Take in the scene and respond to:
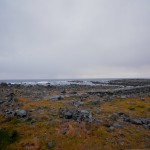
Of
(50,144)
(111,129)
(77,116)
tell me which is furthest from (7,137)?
(111,129)

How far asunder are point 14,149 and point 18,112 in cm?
819

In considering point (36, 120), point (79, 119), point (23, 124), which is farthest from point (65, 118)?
point (23, 124)

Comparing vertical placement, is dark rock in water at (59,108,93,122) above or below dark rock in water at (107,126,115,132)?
above

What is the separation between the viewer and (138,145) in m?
16.4

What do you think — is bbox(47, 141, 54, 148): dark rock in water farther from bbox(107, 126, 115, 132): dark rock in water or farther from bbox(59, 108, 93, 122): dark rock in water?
bbox(107, 126, 115, 132): dark rock in water

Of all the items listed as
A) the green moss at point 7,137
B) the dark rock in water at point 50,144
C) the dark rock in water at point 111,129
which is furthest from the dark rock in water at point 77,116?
the green moss at point 7,137

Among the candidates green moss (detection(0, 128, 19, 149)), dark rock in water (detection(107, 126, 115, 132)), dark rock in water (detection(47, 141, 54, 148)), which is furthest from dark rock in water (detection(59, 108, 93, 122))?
green moss (detection(0, 128, 19, 149))

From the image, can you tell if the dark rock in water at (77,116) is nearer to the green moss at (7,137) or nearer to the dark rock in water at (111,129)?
the dark rock in water at (111,129)

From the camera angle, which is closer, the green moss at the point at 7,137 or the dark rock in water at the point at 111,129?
the green moss at the point at 7,137

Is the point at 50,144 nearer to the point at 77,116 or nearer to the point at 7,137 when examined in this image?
the point at 7,137

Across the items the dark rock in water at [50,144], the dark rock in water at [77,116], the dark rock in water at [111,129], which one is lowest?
the dark rock in water at [50,144]

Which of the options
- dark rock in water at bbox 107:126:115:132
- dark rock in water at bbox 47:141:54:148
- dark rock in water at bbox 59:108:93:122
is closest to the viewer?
dark rock in water at bbox 47:141:54:148

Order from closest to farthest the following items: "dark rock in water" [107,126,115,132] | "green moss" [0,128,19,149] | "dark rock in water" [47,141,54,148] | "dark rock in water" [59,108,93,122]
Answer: "dark rock in water" [47,141,54,148] → "green moss" [0,128,19,149] → "dark rock in water" [107,126,115,132] → "dark rock in water" [59,108,93,122]

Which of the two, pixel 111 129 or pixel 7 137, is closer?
pixel 7 137
